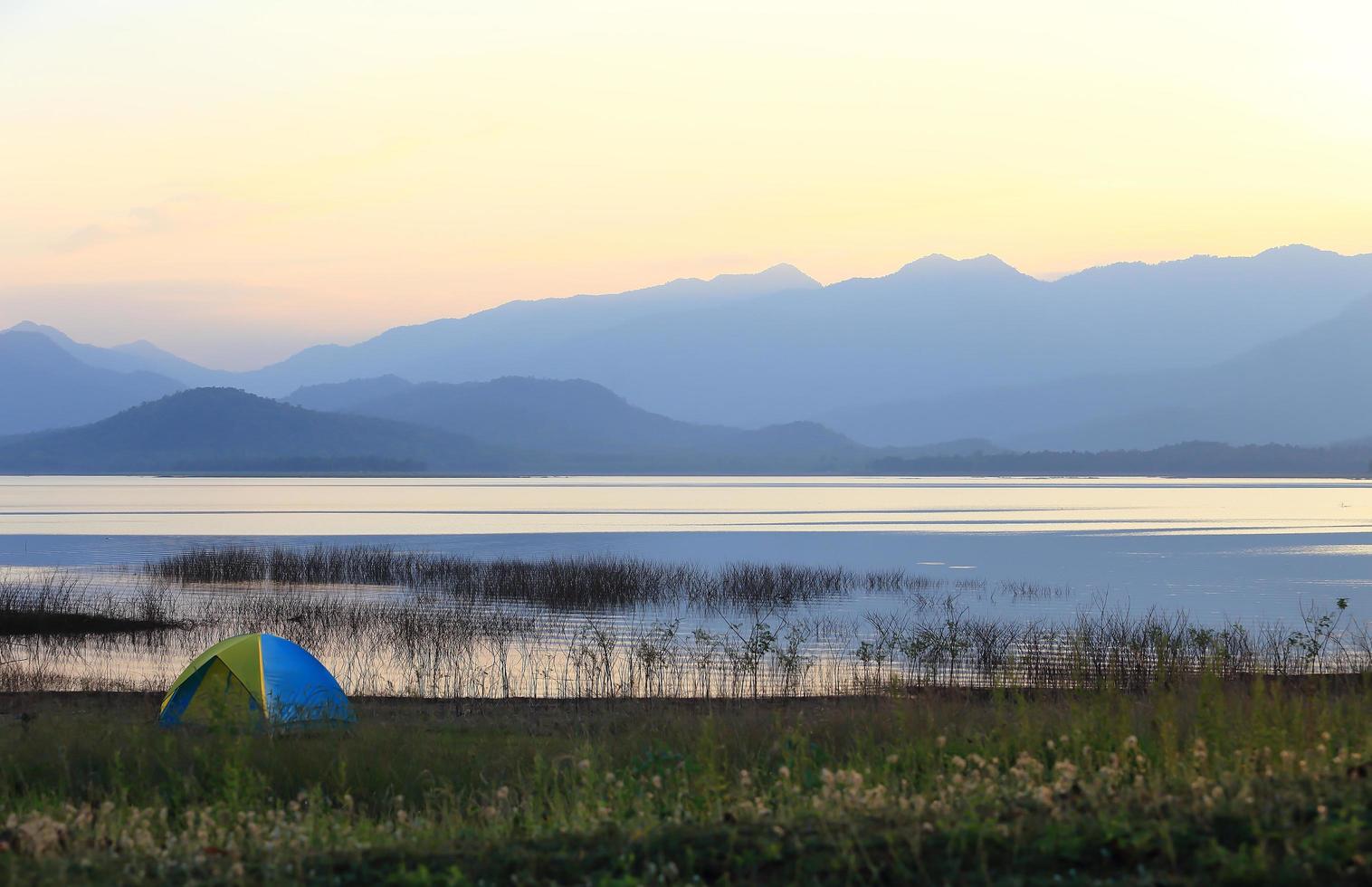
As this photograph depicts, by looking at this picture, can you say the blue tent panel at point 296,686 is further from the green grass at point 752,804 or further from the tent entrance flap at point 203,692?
the green grass at point 752,804

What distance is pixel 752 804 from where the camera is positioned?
395 inches

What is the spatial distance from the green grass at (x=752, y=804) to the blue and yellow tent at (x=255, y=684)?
2545 mm

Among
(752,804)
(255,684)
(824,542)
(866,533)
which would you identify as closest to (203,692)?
(255,684)

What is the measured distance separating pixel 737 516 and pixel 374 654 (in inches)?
3157

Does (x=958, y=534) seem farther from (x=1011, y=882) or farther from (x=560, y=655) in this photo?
(x=1011, y=882)

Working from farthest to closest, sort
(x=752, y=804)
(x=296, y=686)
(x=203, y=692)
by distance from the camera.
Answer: (x=296, y=686) < (x=203, y=692) < (x=752, y=804)

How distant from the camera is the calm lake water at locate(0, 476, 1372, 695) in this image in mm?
39219

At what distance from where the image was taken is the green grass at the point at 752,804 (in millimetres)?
8484

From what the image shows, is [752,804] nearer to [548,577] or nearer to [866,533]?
[548,577]

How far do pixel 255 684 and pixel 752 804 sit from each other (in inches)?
448

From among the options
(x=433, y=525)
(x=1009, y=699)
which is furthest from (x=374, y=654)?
(x=433, y=525)

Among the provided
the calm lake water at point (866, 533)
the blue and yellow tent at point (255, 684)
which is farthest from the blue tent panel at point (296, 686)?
the calm lake water at point (866, 533)

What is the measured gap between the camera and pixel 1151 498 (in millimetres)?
150375

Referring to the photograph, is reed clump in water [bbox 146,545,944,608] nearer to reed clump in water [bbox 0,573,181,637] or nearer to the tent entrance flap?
reed clump in water [bbox 0,573,181,637]
